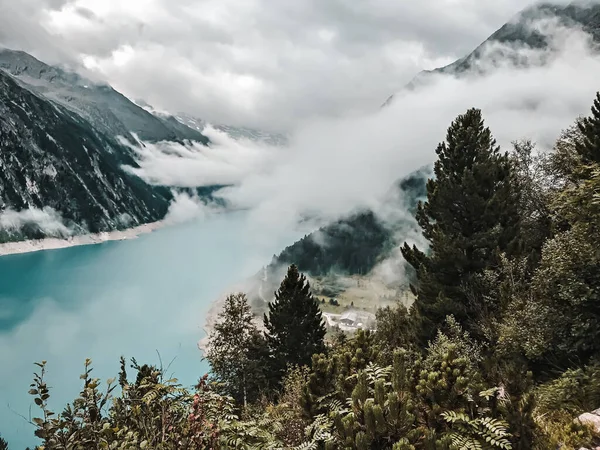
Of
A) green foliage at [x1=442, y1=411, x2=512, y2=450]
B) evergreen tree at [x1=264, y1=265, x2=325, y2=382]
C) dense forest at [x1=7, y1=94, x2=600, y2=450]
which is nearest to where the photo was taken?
dense forest at [x1=7, y1=94, x2=600, y2=450]

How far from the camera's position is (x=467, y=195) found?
23.4 m

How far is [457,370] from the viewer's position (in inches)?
223

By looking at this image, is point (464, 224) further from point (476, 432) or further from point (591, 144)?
point (476, 432)

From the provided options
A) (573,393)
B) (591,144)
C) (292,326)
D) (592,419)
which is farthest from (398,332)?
(592,419)

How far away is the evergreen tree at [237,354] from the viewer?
3888cm

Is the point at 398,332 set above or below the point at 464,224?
below

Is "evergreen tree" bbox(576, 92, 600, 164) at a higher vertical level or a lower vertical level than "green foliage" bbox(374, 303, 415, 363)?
higher

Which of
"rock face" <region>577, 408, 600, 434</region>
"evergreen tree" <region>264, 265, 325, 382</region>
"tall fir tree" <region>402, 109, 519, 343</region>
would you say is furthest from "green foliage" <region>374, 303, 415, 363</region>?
"rock face" <region>577, 408, 600, 434</region>

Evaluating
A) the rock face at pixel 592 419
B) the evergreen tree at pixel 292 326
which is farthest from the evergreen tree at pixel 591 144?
the evergreen tree at pixel 292 326

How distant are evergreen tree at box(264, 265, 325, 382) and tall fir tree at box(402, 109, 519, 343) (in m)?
19.6

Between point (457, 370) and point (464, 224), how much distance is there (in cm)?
2033

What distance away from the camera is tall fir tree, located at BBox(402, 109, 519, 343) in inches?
878

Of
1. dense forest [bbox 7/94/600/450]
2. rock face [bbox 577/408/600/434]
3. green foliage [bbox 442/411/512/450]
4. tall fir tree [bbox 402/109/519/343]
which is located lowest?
rock face [bbox 577/408/600/434]

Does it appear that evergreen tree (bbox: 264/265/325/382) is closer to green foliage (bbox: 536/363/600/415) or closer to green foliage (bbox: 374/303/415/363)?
green foliage (bbox: 374/303/415/363)
